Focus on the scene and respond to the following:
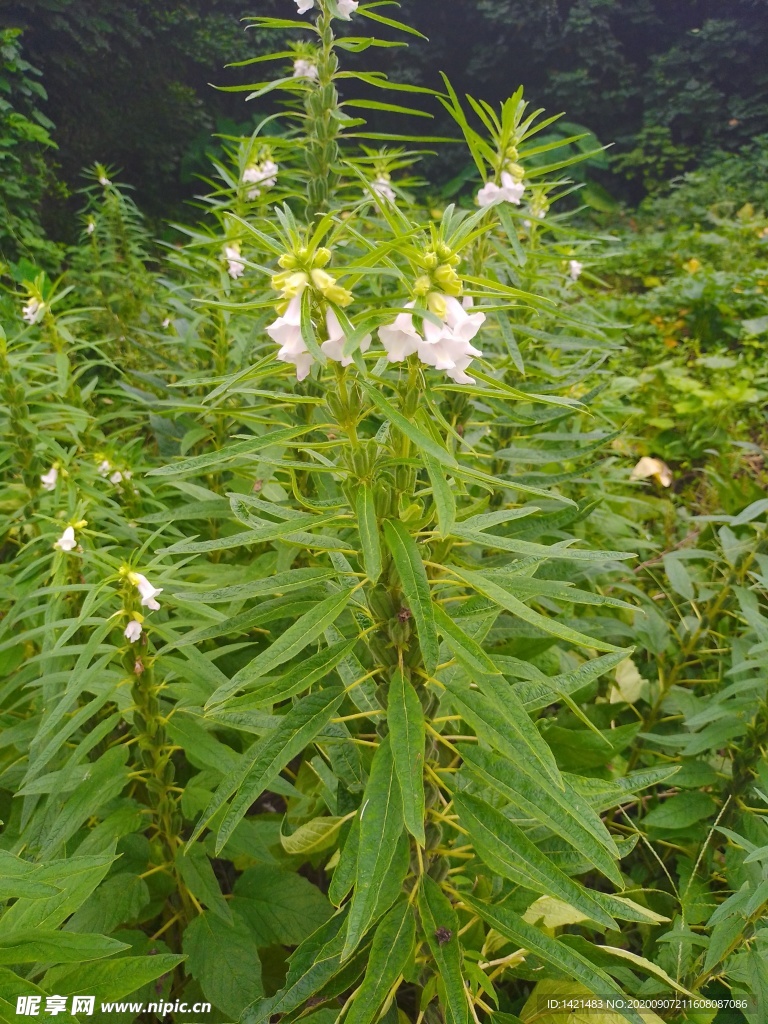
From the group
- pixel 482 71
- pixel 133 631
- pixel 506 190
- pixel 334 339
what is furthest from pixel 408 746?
pixel 482 71

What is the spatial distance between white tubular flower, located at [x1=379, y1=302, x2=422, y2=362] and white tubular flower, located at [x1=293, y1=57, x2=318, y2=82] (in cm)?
135

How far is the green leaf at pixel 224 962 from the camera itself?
1.12m

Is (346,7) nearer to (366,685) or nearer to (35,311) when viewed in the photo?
(35,311)

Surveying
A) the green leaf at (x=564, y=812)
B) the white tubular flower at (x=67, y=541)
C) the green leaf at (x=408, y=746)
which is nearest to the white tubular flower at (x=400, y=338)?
the green leaf at (x=408, y=746)

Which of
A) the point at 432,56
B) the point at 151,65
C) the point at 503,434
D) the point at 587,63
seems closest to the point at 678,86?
the point at 587,63

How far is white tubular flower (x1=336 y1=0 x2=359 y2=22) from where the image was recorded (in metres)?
1.56

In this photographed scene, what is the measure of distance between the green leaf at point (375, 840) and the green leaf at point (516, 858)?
13 centimetres

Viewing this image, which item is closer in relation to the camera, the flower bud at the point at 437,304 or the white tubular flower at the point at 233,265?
the flower bud at the point at 437,304

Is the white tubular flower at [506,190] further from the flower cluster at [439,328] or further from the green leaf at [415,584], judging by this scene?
the green leaf at [415,584]

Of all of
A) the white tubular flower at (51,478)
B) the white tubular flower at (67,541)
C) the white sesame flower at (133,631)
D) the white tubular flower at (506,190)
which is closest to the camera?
the white sesame flower at (133,631)

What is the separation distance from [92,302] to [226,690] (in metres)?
3.74

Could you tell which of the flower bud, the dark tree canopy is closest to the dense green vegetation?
the flower bud

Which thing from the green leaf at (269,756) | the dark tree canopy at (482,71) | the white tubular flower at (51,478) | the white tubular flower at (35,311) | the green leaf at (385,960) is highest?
the dark tree canopy at (482,71)

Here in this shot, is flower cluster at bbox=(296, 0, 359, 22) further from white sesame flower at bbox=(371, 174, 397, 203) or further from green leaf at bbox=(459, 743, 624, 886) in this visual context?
green leaf at bbox=(459, 743, 624, 886)
